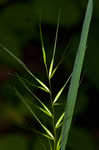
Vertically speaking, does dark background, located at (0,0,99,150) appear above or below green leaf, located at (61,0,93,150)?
below

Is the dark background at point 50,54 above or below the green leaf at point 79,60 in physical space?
below

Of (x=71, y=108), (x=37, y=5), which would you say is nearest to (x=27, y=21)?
(x=37, y=5)

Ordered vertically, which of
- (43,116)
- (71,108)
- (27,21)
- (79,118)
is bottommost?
(79,118)

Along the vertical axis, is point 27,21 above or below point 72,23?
above

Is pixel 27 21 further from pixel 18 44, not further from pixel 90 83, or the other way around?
pixel 90 83

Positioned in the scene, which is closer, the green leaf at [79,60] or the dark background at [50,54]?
the green leaf at [79,60]

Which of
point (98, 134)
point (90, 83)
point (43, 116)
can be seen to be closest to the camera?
point (43, 116)

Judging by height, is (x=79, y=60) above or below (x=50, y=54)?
above

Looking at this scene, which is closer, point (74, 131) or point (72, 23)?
point (74, 131)

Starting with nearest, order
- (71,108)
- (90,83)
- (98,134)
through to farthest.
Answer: (71,108) → (90,83) → (98,134)

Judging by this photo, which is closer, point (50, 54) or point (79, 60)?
point (79, 60)

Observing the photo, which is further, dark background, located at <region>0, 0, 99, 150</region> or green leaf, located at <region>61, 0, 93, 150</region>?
dark background, located at <region>0, 0, 99, 150</region>
